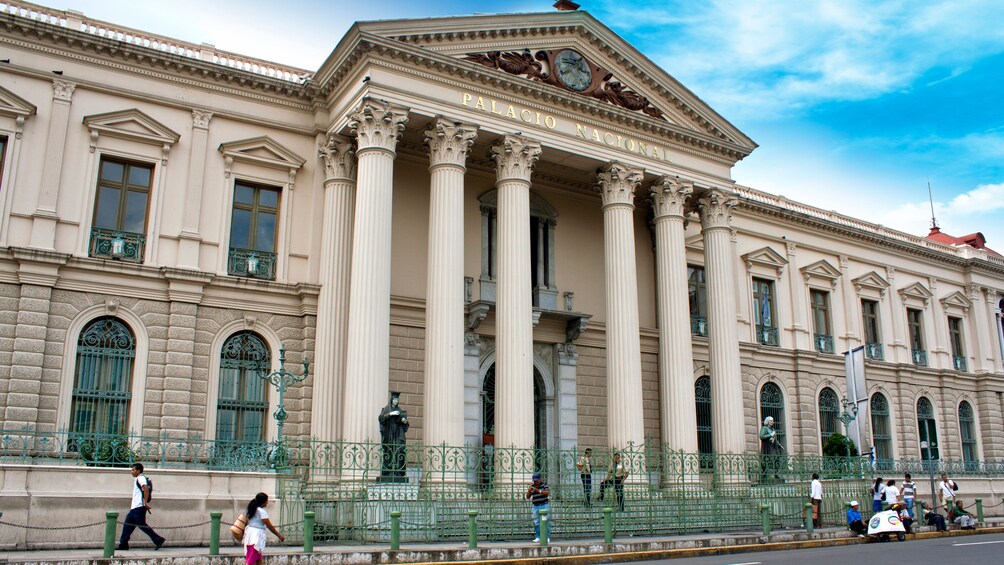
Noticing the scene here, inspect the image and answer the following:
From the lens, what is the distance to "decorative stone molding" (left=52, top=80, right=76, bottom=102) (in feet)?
69.3

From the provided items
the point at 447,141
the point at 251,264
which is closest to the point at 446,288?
the point at 447,141

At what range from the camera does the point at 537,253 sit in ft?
90.2

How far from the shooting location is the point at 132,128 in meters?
21.9

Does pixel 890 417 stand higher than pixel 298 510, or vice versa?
pixel 890 417

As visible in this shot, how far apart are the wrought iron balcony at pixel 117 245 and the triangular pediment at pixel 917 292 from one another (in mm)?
31228

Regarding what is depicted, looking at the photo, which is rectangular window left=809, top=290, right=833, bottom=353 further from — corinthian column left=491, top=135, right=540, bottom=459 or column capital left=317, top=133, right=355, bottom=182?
column capital left=317, top=133, right=355, bottom=182

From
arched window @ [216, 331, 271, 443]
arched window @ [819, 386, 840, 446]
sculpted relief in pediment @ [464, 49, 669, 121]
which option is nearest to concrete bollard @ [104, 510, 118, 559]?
arched window @ [216, 331, 271, 443]

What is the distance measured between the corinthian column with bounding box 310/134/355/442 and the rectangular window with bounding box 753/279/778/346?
669 inches

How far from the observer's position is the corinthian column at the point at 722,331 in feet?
83.9

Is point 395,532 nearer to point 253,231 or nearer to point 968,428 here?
point 253,231

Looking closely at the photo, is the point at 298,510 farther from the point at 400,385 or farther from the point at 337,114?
the point at 337,114

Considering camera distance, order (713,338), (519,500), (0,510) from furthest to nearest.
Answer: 1. (713,338)
2. (519,500)
3. (0,510)

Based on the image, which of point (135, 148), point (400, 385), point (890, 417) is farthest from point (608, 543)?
point (890, 417)

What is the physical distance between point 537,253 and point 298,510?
41.9 feet
